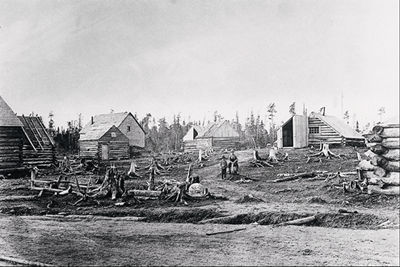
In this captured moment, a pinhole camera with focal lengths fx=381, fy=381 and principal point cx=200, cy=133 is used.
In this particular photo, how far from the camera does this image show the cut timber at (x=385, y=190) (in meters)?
7.22

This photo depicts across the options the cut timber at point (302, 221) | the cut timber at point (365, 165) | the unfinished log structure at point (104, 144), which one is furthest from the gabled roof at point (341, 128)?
the unfinished log structure at point (104, 144)

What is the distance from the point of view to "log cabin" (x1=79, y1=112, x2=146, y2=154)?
1337 centimetres

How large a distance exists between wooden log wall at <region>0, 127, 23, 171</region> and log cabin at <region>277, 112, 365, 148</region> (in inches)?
451

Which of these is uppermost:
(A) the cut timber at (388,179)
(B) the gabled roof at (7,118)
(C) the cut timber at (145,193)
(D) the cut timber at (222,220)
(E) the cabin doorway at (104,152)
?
(B) the gabled roof at (7,118)

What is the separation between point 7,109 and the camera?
17094 mm

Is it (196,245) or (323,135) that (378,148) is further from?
(323,135)

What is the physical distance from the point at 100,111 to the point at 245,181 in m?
4.42

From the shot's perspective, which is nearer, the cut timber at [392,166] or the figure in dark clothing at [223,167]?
the cut timber at [392,166]

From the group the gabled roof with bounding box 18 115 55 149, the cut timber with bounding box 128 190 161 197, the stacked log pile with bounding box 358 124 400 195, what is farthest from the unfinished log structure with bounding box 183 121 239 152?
the stacked log pile with bounding box 358 124 400 195

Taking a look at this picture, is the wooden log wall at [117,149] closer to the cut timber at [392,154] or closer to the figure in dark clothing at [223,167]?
the figure in dark clothing at [223,167]

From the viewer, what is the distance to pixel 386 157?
23.6 feet

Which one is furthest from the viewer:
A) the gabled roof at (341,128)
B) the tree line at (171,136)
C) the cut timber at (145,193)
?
the tree line at (171,136)

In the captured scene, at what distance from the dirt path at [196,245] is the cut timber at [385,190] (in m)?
1.35

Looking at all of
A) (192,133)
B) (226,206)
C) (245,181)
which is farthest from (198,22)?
Answer: (192,133)
